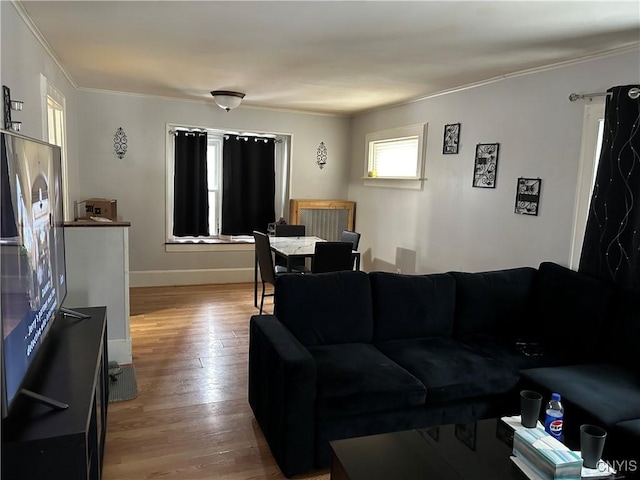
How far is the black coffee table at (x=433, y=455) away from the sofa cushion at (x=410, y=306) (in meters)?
1.00

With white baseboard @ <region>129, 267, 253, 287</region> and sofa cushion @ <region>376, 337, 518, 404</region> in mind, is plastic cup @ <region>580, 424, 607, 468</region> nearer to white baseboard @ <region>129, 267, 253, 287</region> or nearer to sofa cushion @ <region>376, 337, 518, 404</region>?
sofa cushion @ <region>376, 337, 518, 404</region>

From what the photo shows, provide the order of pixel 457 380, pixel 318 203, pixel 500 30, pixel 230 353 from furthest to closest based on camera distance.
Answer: pixel 318 203 → pixel 230 353 → pixel 500 30 → pixel 457 380

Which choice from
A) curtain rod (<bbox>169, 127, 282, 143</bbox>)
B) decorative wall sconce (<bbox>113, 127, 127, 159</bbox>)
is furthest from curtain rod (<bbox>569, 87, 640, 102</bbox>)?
decorative wall sconce (<bbox>113, 127, 127, 159</bbox>)

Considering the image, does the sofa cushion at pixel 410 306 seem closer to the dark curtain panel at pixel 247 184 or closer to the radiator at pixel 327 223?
the radiator at pixel 327 223

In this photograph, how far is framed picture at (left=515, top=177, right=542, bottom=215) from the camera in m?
3.67

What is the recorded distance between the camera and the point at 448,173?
4672 mm

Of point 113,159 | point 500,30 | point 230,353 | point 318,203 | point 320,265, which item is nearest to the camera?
point 500,30

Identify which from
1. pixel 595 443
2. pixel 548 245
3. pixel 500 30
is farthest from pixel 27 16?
pixel 548 245

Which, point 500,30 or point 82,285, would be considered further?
point 82,285

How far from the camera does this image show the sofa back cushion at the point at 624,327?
8.68ft

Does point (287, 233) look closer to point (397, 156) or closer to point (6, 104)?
point (397, 156)

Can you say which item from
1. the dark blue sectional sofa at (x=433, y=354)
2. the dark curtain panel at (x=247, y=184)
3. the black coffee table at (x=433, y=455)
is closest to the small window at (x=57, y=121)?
the dark curtain panel at (x=247, y=184)

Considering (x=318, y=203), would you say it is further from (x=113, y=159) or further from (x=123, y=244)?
(x=123, y=244)

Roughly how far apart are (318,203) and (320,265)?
7.33 feet
